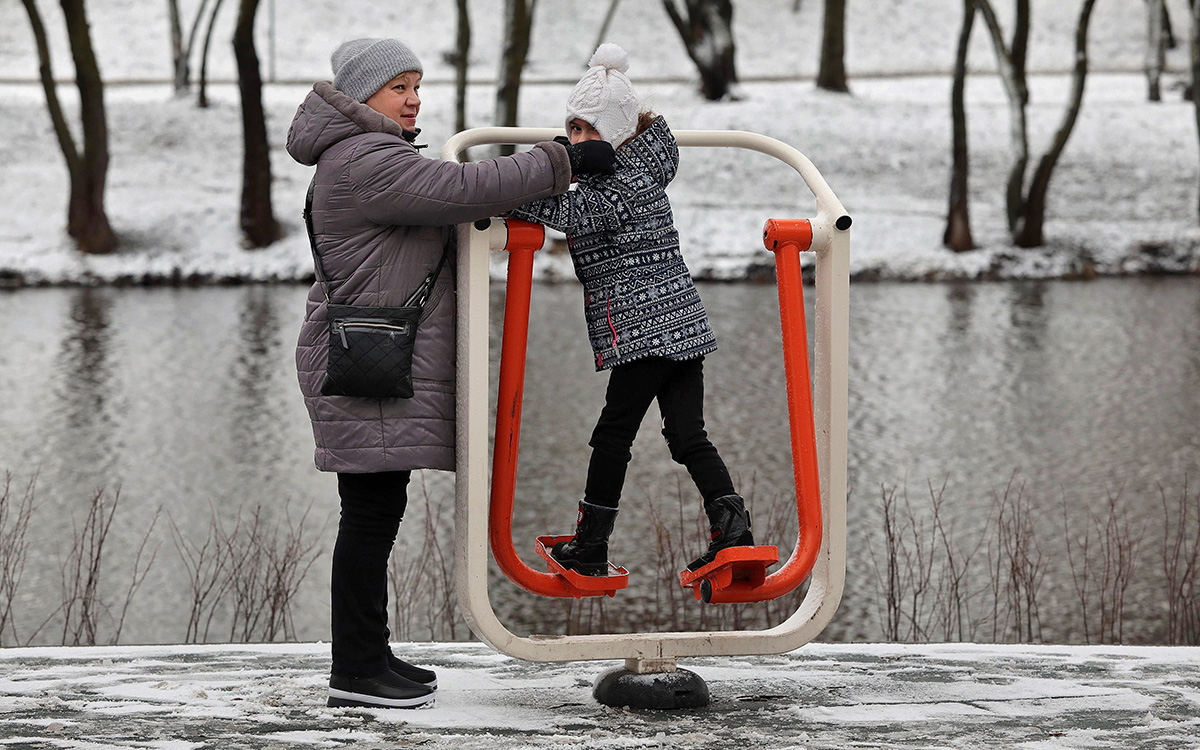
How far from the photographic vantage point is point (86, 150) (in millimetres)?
20812

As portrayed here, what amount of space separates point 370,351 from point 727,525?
0.91 metres

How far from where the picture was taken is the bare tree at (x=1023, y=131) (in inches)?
820

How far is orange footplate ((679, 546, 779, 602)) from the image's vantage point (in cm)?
351

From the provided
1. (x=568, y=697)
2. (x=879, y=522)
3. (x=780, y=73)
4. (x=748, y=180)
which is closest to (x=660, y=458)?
(x=879, y=522)

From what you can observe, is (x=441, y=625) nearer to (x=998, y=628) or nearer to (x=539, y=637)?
(x=998, y=628)

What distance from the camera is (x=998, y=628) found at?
6277 millimetres

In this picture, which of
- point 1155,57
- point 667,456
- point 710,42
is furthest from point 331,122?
point 1155,57

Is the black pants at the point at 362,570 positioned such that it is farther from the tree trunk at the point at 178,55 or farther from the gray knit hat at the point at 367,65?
the tree trunk at the point at 178,55

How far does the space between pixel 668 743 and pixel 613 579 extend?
0.55 metres

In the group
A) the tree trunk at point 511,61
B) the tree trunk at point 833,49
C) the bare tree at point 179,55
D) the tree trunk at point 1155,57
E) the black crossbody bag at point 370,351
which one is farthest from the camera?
the bare tree at point 179,55

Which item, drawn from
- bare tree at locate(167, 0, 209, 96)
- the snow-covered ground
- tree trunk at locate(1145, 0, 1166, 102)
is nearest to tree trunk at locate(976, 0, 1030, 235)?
the snow-covered ground

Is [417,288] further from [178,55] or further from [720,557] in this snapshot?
[178,55]

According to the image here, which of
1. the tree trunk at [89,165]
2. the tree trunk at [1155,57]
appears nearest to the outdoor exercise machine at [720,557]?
the tree trunk at [89,165]

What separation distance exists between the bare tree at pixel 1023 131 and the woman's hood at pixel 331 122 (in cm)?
1831
